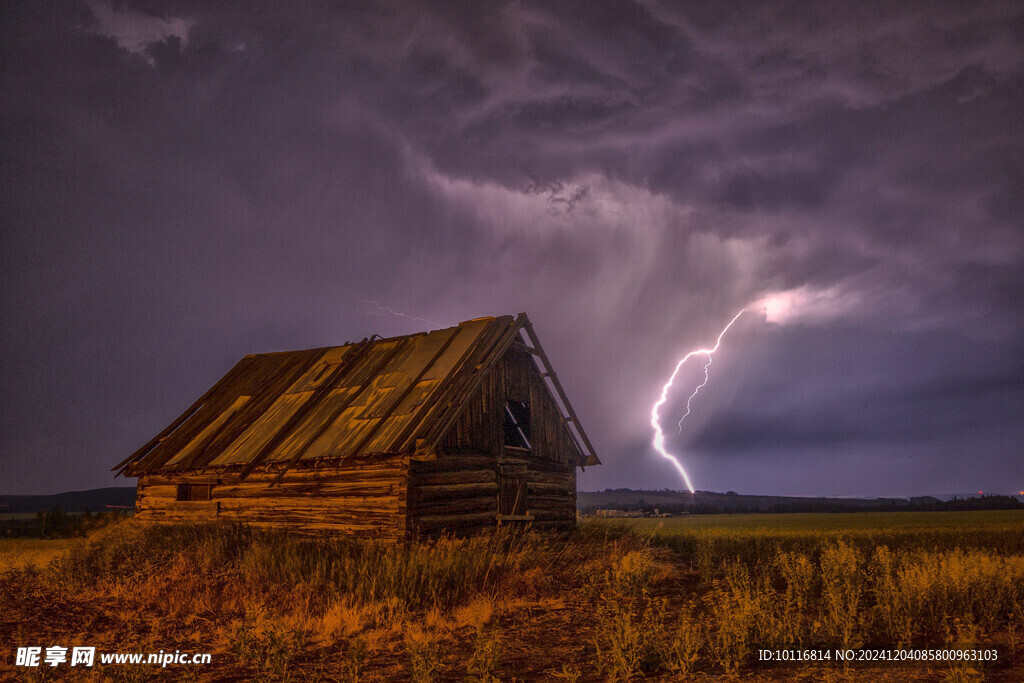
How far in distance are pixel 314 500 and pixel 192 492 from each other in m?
4.69

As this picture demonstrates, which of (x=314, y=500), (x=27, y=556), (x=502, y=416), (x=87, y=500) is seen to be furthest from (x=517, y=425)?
(x=87, y=500)

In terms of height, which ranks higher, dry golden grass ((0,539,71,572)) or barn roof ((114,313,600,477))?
barn roof ((114,313,600,477))

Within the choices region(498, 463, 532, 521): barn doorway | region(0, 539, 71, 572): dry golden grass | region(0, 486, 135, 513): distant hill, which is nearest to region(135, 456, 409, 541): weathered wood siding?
region(0, 539, 71, 572): dry golden grass

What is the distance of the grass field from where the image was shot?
697 centimetres

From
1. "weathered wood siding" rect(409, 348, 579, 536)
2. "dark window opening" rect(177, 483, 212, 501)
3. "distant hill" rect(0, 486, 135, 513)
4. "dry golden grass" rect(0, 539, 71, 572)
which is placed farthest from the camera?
"distant hill" rect(0, 486, 135, 513)

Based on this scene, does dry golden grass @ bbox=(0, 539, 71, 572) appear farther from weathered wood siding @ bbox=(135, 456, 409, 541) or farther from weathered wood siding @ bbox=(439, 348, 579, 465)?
weathered wood siding @ bbox=(439, 348, 579, 465)

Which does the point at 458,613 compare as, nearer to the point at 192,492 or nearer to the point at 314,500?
the point at 314,500

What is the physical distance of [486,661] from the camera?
6887 mm

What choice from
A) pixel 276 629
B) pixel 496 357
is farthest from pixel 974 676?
pixel 496 357

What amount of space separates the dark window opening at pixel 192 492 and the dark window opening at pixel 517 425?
831cm

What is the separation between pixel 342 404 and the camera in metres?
16.9

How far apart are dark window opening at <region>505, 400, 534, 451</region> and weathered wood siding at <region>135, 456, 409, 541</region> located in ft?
16.4

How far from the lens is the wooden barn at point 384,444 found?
14516mm

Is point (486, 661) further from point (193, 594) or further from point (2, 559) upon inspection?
point (2, 559)
